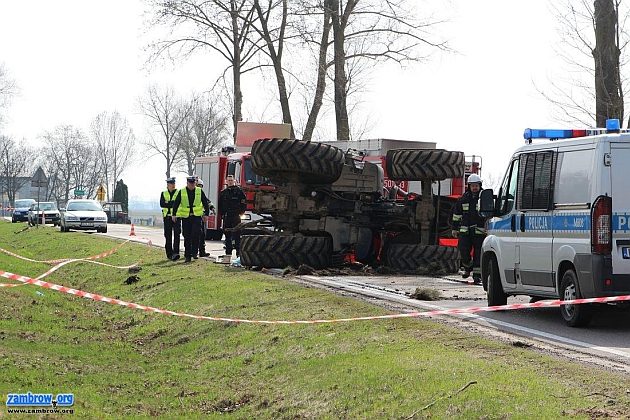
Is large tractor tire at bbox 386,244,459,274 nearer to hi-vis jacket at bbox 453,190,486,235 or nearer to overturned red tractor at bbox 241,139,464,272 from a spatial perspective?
overturned red tractor at bbox 241,139,464,272

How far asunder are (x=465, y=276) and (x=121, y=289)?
261 inches

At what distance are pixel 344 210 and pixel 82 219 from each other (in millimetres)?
26334

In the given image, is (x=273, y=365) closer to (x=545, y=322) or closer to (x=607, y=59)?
(x=545, y=322)

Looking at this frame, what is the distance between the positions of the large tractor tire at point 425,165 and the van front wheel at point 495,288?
21.0 ft

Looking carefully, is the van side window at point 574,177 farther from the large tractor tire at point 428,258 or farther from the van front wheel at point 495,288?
the large tractor tire at point 428,258

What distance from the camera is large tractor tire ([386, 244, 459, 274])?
65.4ft

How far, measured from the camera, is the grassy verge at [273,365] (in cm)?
800

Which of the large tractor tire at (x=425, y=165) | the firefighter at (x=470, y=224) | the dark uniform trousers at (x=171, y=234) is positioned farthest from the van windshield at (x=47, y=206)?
the firefighter at (x=470, y=224)

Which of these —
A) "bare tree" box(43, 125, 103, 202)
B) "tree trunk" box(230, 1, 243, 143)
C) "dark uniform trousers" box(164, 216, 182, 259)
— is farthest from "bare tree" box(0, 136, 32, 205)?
"dark uniform trousers" box(164, 216, 182, 259)

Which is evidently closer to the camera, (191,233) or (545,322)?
(545,322)

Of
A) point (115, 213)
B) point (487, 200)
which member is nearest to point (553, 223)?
point (487, 200)

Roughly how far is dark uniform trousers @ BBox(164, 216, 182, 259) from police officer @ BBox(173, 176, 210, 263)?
397 mm

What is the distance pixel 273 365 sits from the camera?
10945 mm

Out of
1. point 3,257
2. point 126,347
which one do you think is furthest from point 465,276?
point 3,257
